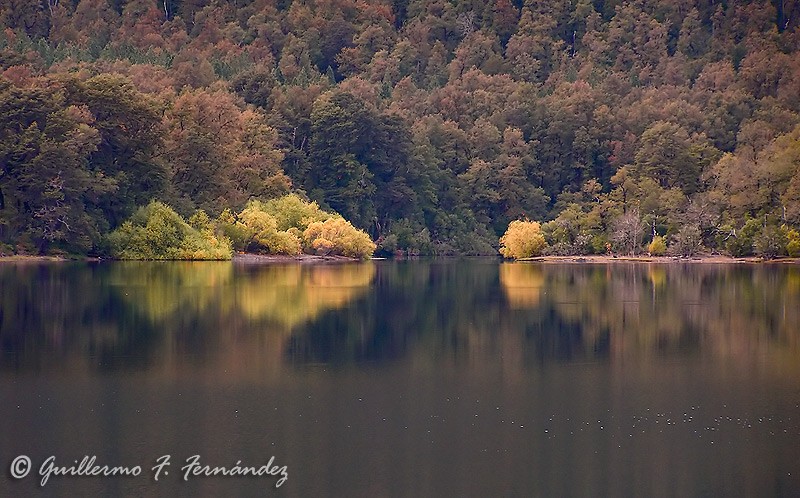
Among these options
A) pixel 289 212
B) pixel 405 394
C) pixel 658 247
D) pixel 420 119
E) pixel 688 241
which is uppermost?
pixel 420 119

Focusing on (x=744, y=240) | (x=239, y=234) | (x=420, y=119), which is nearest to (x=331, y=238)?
(x=239, y=234)

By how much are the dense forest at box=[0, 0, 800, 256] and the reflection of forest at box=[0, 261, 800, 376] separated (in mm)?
21261

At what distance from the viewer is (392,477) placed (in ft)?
53.0

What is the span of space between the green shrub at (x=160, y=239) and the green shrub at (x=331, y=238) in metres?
8.07

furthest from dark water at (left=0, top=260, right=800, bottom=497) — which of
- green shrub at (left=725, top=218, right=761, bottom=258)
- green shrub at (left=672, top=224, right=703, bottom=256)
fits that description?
green shrub at (left=672, top=224, right=703, bottom=256)

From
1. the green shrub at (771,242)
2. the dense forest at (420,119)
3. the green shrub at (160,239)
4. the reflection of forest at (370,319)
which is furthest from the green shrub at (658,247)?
the reflection of forest at (370,319)

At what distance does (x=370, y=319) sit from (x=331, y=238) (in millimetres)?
50075

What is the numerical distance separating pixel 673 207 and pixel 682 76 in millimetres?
52731

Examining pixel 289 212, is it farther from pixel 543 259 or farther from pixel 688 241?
pixel 688 241

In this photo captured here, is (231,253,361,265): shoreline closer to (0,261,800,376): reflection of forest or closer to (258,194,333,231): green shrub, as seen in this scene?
(258,194,333,231): green shrub

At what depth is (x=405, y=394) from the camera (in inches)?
867

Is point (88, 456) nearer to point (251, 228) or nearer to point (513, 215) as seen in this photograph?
point (251, 228)

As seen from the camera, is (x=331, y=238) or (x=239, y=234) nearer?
(x=239, y=234)

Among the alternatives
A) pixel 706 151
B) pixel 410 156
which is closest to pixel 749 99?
pixel 706 151
